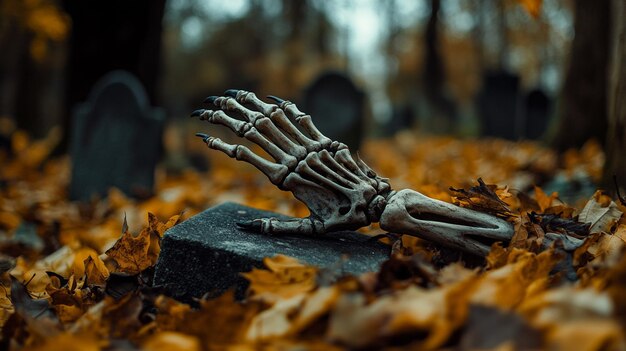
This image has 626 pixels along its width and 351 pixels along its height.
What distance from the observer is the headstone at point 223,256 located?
5.36 ft

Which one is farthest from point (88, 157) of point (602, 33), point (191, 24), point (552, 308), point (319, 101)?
point (191, 24)

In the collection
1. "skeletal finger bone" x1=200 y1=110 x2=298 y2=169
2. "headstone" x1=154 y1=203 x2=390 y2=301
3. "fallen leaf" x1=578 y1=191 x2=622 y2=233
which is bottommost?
"headstone" x1=154 y1=203 x2=390 y2=301

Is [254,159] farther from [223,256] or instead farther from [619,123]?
[619,123]

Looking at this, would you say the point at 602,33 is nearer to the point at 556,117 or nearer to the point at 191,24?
the point at 556,117

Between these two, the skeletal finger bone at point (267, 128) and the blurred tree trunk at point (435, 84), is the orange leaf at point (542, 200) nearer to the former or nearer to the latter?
the skeletal finger bone at point (267, 128)

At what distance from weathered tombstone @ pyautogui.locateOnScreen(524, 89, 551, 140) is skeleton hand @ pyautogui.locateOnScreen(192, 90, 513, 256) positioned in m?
10.6

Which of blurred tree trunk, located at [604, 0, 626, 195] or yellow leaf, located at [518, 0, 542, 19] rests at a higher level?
yellow leaf, located at [518, 0, 542, 19]

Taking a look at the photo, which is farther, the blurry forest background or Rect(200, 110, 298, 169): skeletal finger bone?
the blurry forest background

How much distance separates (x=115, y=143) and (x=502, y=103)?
31.0ft

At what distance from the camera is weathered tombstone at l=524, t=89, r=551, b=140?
1168 centimetres

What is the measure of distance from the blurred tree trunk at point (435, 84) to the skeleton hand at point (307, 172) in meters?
16.6

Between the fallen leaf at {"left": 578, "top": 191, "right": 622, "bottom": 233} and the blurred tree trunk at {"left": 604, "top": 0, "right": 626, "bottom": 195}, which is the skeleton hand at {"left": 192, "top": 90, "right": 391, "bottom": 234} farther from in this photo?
the blurred tree trunk at {"left": 604, "top": 0, "right": 626, "bottom": 195}

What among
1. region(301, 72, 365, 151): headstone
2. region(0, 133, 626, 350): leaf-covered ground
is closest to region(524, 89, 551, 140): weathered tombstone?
region(301, 72, 365, 151): headstone

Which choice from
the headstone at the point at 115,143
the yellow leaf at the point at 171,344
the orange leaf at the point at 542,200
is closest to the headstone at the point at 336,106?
the headstone at the point at 115,143
